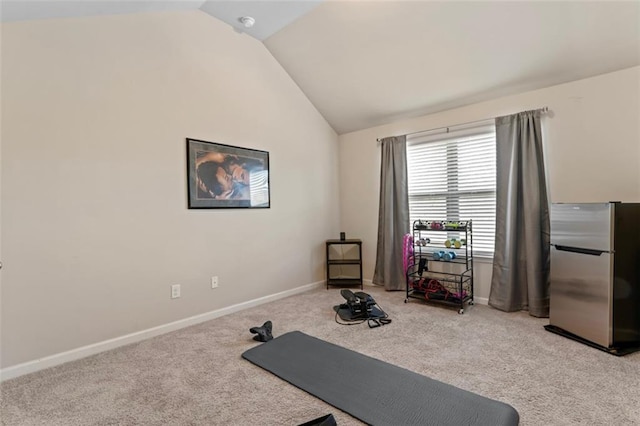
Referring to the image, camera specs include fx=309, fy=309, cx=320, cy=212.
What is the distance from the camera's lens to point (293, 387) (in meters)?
1.92

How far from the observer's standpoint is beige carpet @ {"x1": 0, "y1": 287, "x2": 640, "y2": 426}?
166 cm

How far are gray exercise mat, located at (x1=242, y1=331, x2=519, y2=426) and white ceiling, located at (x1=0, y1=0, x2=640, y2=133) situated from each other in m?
2.80

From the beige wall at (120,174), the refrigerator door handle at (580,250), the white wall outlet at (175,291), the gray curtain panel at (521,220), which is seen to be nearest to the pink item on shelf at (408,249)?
the gray curtain panel at (521,220)

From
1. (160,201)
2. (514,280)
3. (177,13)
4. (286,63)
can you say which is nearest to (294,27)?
(286,63)

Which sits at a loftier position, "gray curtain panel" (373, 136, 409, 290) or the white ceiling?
the white ceiling

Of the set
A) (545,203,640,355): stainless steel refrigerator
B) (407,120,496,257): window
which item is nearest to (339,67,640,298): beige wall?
(407,120,496,257): window

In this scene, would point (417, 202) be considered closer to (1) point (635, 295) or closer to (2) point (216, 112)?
(1) point (635, 295)

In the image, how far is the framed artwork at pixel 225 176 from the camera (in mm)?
3033

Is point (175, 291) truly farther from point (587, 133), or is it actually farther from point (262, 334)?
point (587, 133)

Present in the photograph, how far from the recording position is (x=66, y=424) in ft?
5.32

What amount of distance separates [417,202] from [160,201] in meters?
2.99

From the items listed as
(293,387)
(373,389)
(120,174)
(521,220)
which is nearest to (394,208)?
(521,220)

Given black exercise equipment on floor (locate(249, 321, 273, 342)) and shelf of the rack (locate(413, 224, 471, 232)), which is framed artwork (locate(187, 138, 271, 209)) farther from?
shelf of the rack (locate(413, 224, 471, 232))

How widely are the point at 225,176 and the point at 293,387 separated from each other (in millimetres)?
2177
